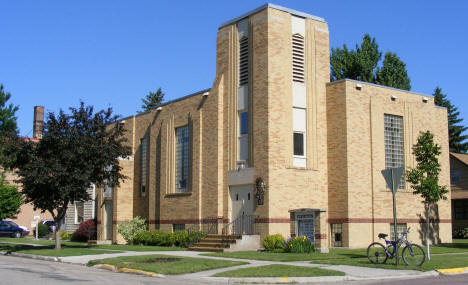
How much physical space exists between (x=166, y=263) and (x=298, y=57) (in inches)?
550

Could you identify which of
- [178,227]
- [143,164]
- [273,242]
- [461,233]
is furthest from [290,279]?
[461,233]

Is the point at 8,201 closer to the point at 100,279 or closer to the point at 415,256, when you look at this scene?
the point at 100,279

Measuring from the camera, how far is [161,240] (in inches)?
1227

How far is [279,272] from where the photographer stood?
54.0 feet

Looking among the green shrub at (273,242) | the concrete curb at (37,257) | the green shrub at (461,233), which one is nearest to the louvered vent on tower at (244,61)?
the green shrub at (273,242)

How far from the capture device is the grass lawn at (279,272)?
1609 centimetres

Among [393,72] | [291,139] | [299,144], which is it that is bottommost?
[299,144]

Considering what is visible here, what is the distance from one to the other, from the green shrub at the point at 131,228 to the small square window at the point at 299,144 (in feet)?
→ 38.9

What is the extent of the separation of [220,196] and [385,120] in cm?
993

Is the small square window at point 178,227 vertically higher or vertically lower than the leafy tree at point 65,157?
lower

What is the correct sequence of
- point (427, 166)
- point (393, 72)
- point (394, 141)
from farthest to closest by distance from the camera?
point (393, 72), point (394, 141), point (427, 166)

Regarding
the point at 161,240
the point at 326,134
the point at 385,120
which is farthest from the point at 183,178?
the point at 385,120

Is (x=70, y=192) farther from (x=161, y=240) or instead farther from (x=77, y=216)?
(x=77, y=216)

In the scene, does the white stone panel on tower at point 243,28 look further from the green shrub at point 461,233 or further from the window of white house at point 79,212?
the green shrub at point 461,233
